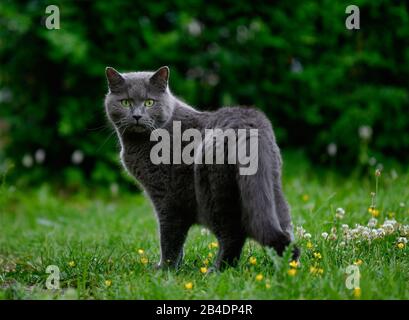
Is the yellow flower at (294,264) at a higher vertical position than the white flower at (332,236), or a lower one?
lower

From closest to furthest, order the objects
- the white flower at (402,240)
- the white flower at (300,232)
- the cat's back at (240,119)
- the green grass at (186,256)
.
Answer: the green grass at (186,256), the cat's back at (240,119), the white flower at (402,240), the white flower at (300,232)

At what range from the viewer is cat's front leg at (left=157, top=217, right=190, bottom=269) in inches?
123

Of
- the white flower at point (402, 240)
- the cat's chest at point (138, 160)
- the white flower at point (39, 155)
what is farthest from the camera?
the white flower at point (39, 155)

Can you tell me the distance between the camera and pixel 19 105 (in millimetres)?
6449

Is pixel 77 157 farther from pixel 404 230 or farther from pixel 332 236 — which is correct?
pixel 404 230

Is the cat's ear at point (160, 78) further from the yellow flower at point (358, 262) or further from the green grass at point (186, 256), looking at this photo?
the yellow flower at point (358, 262)

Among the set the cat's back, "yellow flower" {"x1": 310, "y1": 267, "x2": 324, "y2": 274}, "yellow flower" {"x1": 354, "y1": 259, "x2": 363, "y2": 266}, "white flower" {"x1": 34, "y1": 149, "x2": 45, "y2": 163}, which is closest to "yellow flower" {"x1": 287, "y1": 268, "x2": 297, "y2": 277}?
"yellow flower" {"x1": 310, "y1": 267, "x2": 324, "y2": 274}

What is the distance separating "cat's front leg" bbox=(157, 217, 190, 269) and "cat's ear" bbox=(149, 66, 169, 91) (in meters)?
0.78

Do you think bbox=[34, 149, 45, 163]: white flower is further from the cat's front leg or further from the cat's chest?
the cat's front leg

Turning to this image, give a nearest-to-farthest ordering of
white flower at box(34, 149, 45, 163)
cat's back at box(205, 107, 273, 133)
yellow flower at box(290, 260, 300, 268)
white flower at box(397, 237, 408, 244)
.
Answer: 1. yellow flower at box(290, 260, 300, 268)
2. cat's back at box(205, 107, 273, 133)
3. white flower at box(397, 237, 408, 244)
4. white flower at box(34, 149, 45, 163)

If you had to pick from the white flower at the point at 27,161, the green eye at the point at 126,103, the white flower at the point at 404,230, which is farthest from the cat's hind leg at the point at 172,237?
the white flower at the point at 27,161

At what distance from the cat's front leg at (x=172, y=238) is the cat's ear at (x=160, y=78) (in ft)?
2.55

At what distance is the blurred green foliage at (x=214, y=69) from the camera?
606 centimetres

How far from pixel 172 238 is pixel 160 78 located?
93 cm
